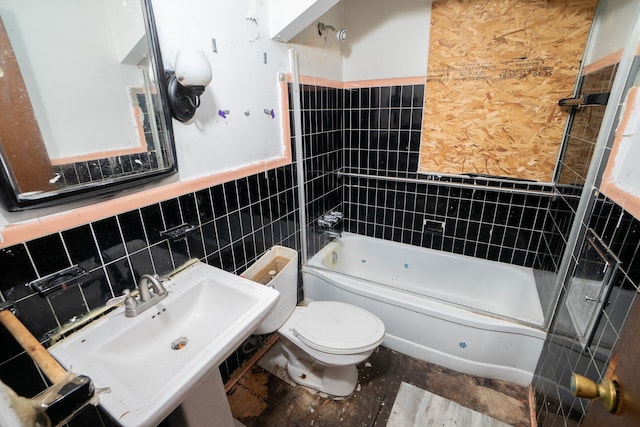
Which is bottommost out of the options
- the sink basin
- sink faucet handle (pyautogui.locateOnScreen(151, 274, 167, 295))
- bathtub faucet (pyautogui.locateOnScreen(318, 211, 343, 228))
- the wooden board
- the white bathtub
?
the white bathtub

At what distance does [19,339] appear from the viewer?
710mm

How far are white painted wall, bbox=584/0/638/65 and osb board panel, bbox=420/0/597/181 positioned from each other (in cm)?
4

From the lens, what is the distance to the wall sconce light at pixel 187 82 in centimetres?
100

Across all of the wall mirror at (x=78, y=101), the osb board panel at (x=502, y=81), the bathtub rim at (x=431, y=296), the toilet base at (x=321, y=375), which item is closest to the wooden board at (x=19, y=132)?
the wall mirror at (x=78, y=101)

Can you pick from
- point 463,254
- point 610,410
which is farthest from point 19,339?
point 463,254

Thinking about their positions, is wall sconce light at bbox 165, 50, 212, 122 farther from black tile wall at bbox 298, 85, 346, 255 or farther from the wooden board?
black tile wall at bbox 298, 85, 346, 255

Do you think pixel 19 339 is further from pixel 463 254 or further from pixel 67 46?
pixel 463 254

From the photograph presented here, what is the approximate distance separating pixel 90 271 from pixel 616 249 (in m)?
1.64

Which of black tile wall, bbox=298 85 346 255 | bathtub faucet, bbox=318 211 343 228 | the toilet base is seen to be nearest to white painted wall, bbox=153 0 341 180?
black tile wall, bbox=298 85 346 255

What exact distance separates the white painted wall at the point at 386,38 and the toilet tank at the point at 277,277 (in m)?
1.47

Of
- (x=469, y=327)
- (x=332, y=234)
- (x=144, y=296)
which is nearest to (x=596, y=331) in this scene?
(x=469, y=327)

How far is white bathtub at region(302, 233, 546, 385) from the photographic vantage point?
154 cm

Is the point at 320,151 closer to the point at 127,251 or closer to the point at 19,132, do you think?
the point at 127,251

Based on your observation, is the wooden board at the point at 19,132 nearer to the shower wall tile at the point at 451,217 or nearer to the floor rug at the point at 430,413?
the floor rug at the point at 430,413
